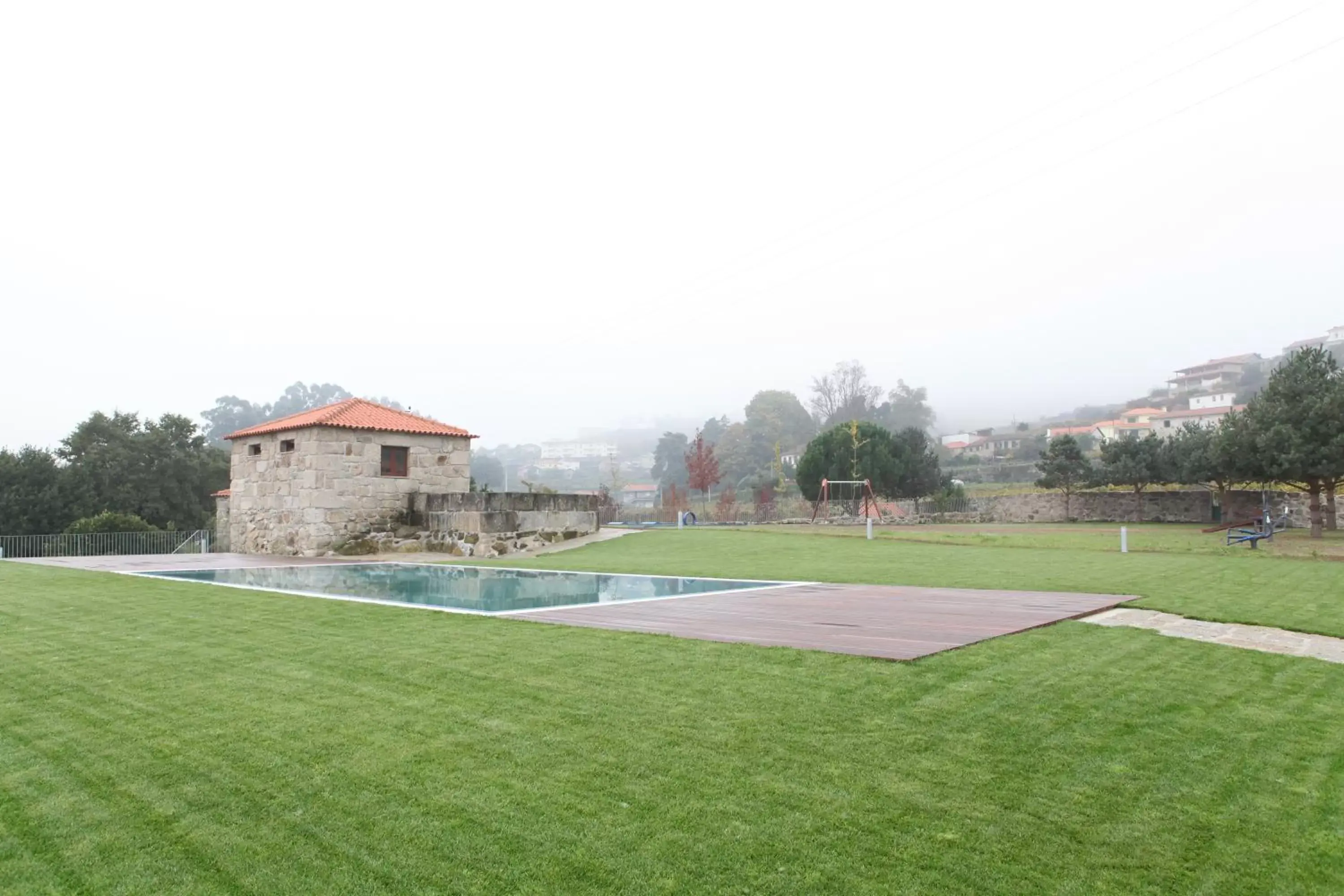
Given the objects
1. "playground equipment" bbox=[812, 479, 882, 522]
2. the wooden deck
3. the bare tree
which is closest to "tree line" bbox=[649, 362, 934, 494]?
the bare tree

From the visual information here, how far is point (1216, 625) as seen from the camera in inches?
258

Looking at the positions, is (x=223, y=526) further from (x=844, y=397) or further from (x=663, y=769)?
(x=844, y=397)

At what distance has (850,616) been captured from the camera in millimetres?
6836

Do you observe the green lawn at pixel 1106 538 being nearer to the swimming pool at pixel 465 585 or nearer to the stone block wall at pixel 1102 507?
the stone block wall at pixel 1102 507

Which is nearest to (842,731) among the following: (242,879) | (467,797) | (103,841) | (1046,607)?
(467,797)

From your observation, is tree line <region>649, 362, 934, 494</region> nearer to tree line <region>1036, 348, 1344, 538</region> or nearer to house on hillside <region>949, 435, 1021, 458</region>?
house on hillside <region>949, 435, 1021, 458</region>

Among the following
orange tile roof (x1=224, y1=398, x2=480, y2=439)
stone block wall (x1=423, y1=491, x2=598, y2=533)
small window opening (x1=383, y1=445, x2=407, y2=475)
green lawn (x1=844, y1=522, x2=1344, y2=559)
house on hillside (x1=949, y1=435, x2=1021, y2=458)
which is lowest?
green lawn (x1=844, y1=522, x2=1344, y2=559)

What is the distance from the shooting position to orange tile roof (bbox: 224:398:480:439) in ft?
59.7

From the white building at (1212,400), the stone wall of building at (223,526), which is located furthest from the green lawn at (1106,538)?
the white building at (1212,400)

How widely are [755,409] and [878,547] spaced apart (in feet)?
253

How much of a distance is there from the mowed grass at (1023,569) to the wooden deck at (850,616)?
1.04 m

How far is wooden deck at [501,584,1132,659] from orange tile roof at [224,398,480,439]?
40.6 ft

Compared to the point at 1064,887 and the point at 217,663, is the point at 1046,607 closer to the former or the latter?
the point at 1064,887

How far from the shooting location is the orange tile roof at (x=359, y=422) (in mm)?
18188
